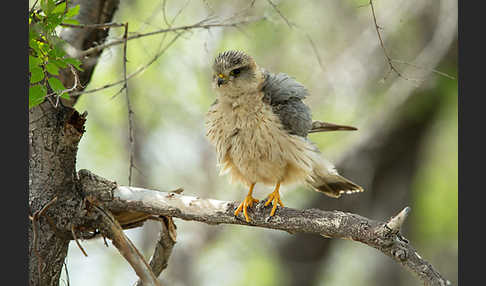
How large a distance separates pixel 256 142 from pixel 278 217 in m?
0.72

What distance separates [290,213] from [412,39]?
636 centimetres

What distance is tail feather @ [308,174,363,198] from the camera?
421cm

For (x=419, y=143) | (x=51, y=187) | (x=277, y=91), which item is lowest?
(x=51, y=187)

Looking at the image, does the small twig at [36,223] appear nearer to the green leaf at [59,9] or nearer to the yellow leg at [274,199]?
the green leaf at [59,9]

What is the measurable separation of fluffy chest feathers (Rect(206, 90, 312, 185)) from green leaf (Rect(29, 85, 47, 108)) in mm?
1394

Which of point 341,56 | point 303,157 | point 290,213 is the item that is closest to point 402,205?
point 341,56

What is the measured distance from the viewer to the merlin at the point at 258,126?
12.0 feet

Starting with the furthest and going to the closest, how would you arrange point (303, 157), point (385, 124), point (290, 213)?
point (385, 124), point (303, 157), point (290, 213)

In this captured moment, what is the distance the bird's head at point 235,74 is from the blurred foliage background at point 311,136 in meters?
2.72

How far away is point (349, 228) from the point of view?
2777 millimetres

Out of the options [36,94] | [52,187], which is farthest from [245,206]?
[36,94]

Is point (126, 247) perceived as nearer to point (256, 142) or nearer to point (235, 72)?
point (256, 142)

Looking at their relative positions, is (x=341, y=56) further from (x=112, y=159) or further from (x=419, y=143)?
(x=112, y=159)

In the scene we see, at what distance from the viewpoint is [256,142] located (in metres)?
3.65
